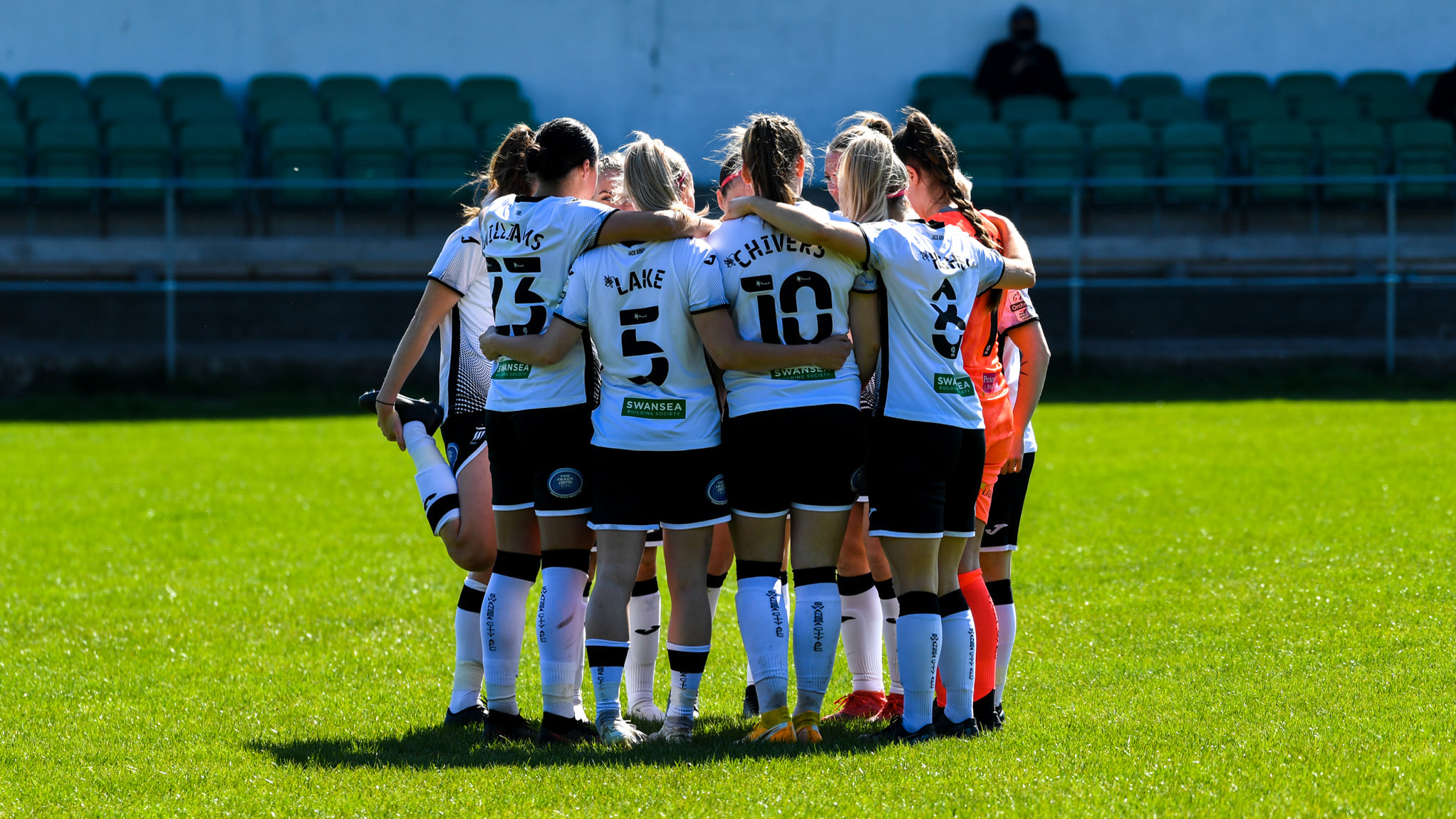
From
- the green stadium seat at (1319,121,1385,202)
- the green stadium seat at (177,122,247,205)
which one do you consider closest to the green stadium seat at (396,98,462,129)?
the green stadium seat at (177,122,247,205)

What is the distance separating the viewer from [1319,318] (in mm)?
16734

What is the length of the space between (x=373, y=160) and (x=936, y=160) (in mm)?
14527

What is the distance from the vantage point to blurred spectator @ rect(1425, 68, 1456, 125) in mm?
19062

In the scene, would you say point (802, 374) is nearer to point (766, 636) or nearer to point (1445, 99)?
point (766, 636)

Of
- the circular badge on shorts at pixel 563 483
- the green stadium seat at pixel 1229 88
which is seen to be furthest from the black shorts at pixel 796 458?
the green stadium seat at pixel 1229 88

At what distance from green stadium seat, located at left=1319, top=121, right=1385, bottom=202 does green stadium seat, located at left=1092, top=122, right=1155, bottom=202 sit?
225cm

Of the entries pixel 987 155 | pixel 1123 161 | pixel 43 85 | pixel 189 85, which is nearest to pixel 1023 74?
pixel 1123 161

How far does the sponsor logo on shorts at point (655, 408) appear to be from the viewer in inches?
162

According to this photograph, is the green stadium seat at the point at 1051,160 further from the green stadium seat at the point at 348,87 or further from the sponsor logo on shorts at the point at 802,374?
the sponsor logo on shorts at the point at 802,374

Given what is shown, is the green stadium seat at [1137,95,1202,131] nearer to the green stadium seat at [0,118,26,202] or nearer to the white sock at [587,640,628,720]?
the green stadium seat at [0,118,26,202]

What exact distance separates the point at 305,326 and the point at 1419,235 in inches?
553

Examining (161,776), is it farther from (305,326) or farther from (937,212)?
(305,326)

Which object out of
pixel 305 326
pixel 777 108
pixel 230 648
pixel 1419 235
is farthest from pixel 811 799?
pixel 777 108

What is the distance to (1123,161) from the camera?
18000 millimetres
